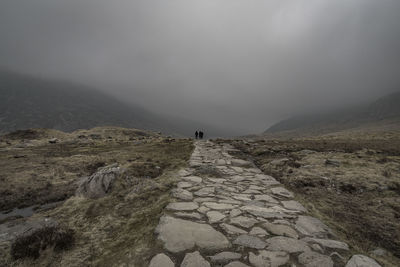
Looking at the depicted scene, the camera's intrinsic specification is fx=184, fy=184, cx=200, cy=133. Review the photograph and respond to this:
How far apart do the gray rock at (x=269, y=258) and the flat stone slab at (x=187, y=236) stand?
0.54 metres

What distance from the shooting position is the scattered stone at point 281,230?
3.88 m

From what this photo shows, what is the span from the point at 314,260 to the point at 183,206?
314cm

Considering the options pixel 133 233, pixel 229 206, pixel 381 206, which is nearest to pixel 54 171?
pixel 133 233

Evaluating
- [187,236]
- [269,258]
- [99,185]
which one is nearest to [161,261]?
[187,236]

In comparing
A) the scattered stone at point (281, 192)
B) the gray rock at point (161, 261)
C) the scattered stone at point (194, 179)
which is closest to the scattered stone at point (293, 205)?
the scattered stone at point (281, 192)

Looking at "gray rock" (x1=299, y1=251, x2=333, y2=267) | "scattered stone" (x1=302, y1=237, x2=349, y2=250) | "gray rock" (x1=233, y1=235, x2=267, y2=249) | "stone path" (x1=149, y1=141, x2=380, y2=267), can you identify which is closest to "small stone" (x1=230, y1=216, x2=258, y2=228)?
"stone path" (x1=149, y1=141, x2=380, y2=267)

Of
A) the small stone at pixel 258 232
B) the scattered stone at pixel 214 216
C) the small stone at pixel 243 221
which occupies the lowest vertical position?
the small stone at pixel 258 232

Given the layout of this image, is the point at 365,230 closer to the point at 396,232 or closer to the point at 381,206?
the point at 396,232

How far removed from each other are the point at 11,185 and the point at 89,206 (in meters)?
7.91

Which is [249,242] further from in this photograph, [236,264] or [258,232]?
[236,264]

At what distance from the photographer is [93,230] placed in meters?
4.55

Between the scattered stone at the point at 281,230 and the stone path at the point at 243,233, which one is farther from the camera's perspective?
the scattered stone at the point at 281,230

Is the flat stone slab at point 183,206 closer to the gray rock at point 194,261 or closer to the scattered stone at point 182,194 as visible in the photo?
the scattered stone at point 182,194

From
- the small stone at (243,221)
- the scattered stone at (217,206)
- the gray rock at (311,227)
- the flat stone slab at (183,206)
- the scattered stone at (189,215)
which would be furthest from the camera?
the scattered stone at (217,206)
